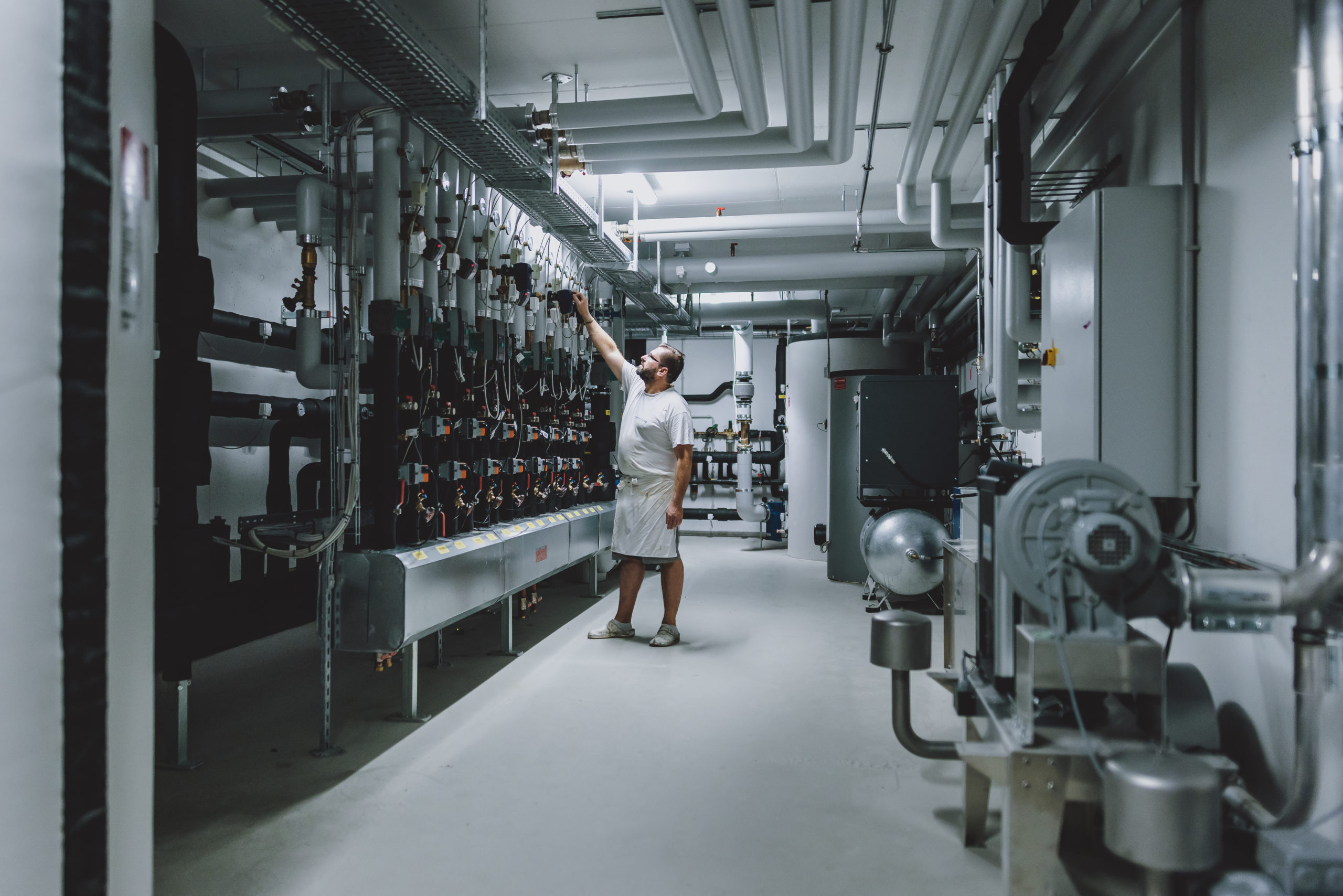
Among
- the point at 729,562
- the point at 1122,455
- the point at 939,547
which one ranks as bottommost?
the point at 729,562

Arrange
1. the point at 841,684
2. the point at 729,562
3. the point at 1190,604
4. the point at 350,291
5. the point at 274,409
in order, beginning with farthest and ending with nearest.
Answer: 1. the point at 729,562
2. the point at 274,409
3. the point at 841,684
4. the point at 350,291
5. the point at 1190,604

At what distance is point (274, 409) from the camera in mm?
3951

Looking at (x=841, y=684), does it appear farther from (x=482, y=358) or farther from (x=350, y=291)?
(x=350, y=291)

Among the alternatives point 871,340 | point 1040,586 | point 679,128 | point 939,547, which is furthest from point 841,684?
point 871,340

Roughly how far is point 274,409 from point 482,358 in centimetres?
130

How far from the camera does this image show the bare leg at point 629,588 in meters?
3.82

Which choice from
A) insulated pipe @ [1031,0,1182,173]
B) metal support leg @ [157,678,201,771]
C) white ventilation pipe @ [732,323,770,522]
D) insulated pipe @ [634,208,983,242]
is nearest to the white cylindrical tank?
white ventilation pipe @ [732,323,770,522]

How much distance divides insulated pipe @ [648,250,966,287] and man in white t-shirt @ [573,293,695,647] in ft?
5.16

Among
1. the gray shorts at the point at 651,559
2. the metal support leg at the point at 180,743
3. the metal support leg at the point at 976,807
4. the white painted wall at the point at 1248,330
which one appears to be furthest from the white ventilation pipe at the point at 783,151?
the metal support leg at the point at 180,743

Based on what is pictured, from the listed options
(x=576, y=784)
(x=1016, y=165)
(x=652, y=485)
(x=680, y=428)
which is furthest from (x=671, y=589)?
(x=1016, y=165)

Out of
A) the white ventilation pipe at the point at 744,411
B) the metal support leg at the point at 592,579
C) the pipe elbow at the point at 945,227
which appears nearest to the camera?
the pipe elbow at the point at 945,227

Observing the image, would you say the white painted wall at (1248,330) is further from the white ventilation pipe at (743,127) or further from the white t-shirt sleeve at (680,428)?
the white t-shirt sleeve at (680,428)

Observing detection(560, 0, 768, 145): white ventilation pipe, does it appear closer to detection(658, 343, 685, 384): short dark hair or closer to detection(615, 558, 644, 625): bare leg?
detection(658, 343, 685, 384): short dark hair

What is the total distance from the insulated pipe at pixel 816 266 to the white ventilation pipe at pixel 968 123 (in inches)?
43.6
